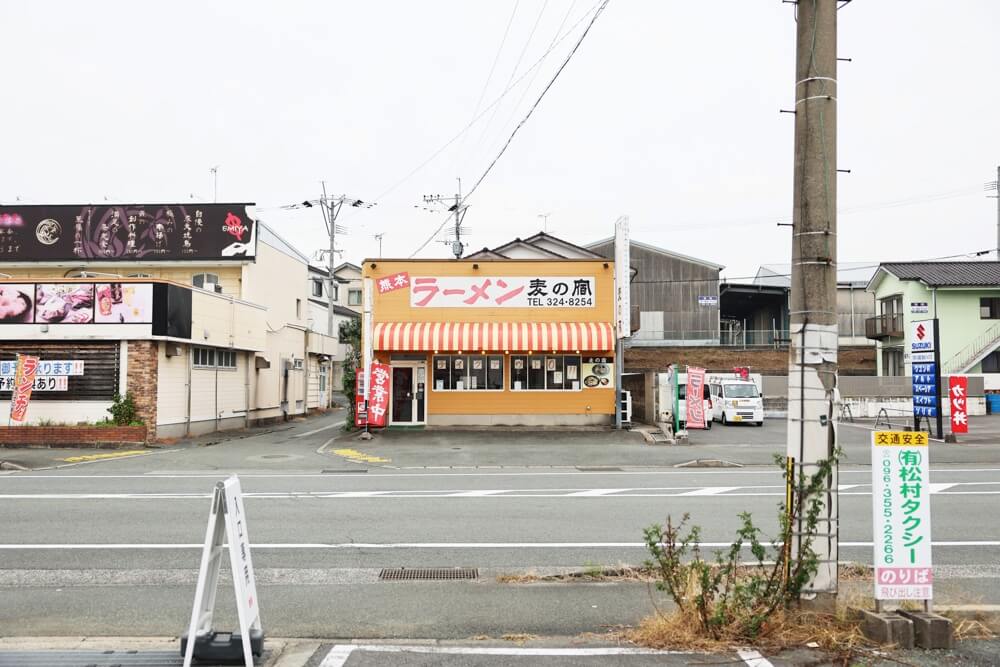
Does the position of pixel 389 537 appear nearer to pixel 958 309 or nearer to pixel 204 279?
pixel 204 279

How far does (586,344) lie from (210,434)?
13.3 m

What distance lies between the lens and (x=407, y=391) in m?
26.4

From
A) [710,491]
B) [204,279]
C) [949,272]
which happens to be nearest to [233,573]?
[710,491]

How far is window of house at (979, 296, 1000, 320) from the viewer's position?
4056 centimetres

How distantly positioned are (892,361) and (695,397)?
994 inches

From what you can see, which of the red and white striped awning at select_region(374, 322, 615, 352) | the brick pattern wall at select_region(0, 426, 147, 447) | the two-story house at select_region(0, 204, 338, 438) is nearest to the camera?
the brick pattern wall at select_region(0, 426, 147, 447)

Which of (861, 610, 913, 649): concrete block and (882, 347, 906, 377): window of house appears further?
(882, 347, 906, 377): window of house

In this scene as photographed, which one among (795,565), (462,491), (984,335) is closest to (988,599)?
(795,565)

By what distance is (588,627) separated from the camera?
5895 millimetres

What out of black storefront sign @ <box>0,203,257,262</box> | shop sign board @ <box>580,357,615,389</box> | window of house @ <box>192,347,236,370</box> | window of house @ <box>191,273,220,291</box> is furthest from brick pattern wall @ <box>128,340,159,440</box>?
shop sign board @ <box>580,357,615,389</box>

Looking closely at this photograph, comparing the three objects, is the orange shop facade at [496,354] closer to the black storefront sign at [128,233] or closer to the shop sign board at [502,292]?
the shop sign board at [502,292]

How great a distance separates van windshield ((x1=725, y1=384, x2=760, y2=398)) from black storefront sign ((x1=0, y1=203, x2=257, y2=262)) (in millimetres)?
20603

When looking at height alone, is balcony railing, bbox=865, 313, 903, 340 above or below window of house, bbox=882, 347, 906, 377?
above

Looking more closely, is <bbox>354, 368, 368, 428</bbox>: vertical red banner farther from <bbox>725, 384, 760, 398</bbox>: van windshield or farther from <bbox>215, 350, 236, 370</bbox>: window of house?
<bbox>725, 384, 760, 398</bbox>: van windshield
